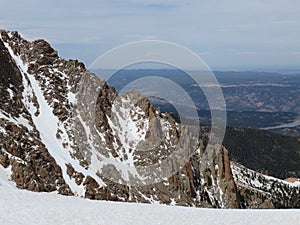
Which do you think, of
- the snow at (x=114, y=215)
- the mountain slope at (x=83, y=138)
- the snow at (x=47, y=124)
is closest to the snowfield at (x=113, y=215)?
the snow at (x=114, y=215)

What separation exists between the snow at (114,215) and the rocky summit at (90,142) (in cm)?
3404

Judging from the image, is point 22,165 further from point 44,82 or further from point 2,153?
point 44,82

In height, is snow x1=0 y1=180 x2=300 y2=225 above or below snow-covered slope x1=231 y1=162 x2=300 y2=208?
above

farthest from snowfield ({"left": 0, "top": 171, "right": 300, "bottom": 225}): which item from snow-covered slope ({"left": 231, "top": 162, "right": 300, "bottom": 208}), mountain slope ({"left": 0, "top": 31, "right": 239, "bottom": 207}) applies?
snow-covered slope ({"left": 231, "top": 162, "right": 300, "bottom": 208})

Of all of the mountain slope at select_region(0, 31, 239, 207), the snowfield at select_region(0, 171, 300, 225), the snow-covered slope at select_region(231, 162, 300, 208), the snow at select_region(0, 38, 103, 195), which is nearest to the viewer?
the snowfield at select_region(0, 171, 300, 225)

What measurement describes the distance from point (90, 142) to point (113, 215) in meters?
66.7

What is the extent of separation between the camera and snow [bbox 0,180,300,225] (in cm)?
2040

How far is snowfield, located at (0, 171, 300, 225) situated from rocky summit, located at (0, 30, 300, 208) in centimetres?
3396

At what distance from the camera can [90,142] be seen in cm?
8781

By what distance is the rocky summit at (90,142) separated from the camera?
216 feet

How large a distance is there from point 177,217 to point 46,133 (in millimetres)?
61833

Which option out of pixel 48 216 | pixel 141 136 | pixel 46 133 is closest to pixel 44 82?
pixel 46 133

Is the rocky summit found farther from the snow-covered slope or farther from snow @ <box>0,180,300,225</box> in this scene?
snow @ <box>0,180,300,225</box>

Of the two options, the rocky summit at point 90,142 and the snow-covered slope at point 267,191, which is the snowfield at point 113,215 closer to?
the rocky summit at point 90,142
